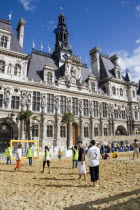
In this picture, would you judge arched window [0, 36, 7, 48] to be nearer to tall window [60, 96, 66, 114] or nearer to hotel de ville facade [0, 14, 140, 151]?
hotel de ville facade [0, 14, 140, 151]

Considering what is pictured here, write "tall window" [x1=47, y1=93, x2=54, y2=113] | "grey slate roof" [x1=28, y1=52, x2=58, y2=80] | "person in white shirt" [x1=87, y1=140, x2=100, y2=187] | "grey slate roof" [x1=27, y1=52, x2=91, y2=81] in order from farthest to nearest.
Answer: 1. "grey slate roof" [x1=27, y1=52, x2=91, y2=81]
2. "grey slate roof" [x1=28, y1=52, x2=58, y2=80]
3. "tall window" [x1=47, y1=93, x2=54, y2=113]
4. "person in white shirt" [x1=87, y1=140, x2=100, y2=187]

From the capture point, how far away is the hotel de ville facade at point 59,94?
25.5 metres

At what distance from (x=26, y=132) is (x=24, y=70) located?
407 inches

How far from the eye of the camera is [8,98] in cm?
2469

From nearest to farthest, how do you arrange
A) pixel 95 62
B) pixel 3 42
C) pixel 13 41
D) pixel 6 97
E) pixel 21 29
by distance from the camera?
pixel 6 97 < pixel 3 42 < pixel 13 41 < pixel 21 29 < pixel 95 62

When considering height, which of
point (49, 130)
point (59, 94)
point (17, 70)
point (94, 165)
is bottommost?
point (94, 165)

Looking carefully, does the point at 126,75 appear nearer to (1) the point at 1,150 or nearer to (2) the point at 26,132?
(2) the point at 26,132

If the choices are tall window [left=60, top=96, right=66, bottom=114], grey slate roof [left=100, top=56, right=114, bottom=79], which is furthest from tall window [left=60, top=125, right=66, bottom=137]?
grey slate roof [left=100, top=56, right=114, bottom=79]

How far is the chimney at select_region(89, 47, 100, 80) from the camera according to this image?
41.3 m

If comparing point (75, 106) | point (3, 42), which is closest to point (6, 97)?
point (3, 42)

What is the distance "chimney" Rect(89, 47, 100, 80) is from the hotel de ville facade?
0.82 feet

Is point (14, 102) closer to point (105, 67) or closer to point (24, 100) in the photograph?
point (24, 100)

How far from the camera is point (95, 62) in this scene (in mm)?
42250

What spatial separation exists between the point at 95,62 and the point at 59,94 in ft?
57.9
